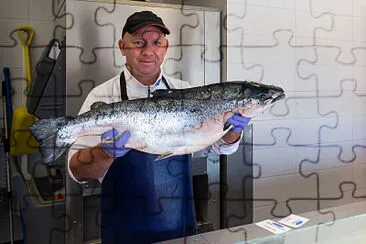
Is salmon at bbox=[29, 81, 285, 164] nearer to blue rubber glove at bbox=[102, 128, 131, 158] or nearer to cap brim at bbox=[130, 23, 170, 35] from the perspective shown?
blue rubber glove at bbox=[102, 128, 131, 158]

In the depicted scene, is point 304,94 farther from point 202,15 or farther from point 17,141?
point 17,141

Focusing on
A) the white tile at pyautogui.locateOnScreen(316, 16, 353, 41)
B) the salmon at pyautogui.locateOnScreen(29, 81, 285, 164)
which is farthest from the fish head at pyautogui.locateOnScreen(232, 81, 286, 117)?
the white tile at pyautogui.locateOnScreen(316, 16, 353, 41)

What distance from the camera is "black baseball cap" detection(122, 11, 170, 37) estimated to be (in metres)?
0.65

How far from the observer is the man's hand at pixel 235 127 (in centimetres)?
68

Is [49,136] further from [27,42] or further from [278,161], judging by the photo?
[278,161]

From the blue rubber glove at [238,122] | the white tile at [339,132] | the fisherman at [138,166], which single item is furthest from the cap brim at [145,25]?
the white tile at [339,132]

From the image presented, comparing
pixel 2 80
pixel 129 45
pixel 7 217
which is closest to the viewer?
pixel 129 45

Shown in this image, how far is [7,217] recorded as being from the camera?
101 centimetres

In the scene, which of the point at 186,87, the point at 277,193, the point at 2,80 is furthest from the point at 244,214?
the point at 2,80

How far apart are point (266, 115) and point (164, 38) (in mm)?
299

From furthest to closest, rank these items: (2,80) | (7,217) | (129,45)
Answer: (7,217) < (2,80) < (129,45)

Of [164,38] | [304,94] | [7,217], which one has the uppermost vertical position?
[164,38]

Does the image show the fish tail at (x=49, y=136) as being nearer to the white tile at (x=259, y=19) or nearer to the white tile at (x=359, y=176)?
the white tile at (x=259, y=19)
